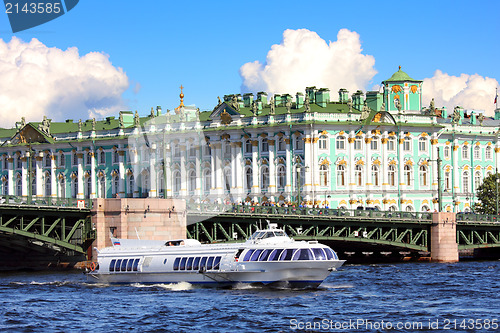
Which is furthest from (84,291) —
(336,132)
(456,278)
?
Result: (336,132)

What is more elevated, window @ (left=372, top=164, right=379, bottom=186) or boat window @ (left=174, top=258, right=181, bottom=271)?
window @ (left=372, top=164, right=379, bottom=186)

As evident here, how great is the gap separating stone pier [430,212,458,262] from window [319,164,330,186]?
905 inches

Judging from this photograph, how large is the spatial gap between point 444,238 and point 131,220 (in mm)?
27215

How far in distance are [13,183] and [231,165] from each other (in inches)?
1254

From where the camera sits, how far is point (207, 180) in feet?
401

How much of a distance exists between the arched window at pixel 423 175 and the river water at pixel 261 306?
156ft

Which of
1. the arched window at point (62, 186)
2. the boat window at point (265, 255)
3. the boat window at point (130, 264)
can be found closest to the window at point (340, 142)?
the arched window at point (62, 186)

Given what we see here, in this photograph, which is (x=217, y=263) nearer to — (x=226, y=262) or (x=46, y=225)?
(x=226, y=262)

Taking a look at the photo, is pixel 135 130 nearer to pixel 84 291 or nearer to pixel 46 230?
pixel 46 230

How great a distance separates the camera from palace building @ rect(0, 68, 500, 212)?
11431 centimetres

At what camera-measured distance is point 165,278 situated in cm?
6600

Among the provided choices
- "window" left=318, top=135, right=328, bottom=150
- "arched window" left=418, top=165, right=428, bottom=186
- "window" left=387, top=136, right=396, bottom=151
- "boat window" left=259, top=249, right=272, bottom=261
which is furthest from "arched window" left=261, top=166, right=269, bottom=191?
"boat window" left=259, top=249, right=272, bottom=261

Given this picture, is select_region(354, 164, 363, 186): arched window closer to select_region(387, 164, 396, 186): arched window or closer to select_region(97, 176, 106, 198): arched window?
select_region(387, 164, 396, 186): arched window

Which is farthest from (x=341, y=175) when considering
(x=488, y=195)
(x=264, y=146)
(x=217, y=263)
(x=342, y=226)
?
(x=217, y=263)
